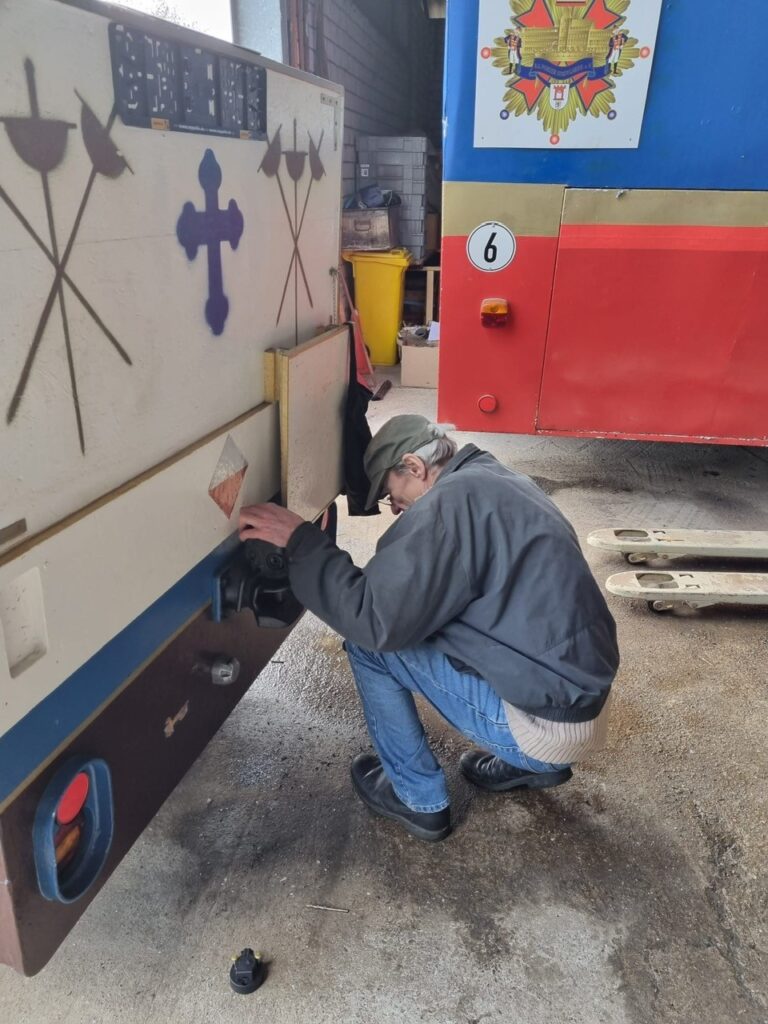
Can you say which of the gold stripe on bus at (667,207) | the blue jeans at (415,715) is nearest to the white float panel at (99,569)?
the blue jeans at (415,715)

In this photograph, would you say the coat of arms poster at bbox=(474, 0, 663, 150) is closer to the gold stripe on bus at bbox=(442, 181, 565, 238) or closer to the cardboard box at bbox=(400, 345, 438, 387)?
the gold stripe on bus at bbox=(442, 181, 565, 238)

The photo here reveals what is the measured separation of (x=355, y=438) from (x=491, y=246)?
145 cm

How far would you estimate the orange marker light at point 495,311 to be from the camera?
3.23m

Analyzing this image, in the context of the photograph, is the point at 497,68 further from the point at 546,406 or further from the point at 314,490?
the point at 314,490

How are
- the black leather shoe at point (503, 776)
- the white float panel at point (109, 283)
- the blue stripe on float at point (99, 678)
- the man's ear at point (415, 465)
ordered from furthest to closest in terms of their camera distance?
1. the black leather shoe at point (503, 776)
2. the man's ear at point (415, 465)
3. the blue stripe on float at point (99, 678)
4. the white float panel at point (109, 283)

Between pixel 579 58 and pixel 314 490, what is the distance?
1919 mm

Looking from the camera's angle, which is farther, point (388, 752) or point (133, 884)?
point (388, 752)

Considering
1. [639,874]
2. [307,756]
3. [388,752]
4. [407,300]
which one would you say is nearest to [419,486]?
[388,752]

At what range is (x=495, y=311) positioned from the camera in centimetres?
324

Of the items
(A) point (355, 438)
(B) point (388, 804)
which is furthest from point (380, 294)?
(B) point (388, 804)

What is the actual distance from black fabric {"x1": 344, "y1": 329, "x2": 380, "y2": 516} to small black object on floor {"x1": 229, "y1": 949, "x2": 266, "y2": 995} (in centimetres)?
105

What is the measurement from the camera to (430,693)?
6.05 feet

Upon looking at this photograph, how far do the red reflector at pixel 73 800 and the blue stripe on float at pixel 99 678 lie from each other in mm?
100

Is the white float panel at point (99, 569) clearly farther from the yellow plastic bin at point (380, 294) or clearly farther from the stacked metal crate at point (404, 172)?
the stacked metal crate at point (404, 172)
